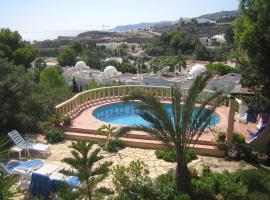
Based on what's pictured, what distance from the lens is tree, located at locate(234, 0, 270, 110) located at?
10586 mm

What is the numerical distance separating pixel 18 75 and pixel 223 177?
9845 millimetres

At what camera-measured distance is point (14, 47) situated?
28.7m

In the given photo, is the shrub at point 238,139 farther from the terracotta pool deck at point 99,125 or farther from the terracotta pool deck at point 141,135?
the terracotta pool deck at point 99,125

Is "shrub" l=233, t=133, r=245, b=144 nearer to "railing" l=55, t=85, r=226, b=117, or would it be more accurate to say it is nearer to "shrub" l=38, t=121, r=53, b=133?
"railing" l=55, t=85, r=226, b=117

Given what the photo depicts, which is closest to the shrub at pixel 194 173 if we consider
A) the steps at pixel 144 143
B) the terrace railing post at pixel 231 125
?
the steps at pixel 144 143

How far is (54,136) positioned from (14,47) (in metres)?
17.8

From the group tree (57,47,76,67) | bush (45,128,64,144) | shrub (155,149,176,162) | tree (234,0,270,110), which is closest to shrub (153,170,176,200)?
shrub (155,149,176,162)

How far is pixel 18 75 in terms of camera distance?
47.6 ft

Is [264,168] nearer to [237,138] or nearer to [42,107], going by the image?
[237,138]

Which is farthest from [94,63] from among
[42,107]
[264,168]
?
[264,168]

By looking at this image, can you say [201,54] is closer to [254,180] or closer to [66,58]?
[66,58]

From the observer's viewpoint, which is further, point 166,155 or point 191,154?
point 191,154

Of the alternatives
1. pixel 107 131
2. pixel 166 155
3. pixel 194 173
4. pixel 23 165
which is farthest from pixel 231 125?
pixel 23 165

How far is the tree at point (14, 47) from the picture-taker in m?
27.5
